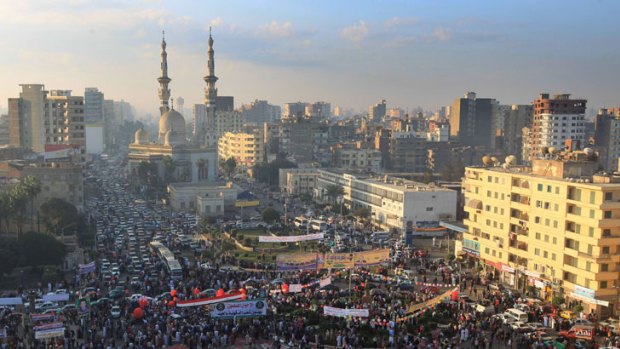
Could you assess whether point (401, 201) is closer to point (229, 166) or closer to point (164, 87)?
point (229, 166)

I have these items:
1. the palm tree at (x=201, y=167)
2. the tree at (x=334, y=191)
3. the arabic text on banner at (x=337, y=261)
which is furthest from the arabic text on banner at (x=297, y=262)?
the palm tree at (x=201, y=167)

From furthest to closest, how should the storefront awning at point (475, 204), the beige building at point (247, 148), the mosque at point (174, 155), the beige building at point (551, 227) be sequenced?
the beige building at point (247, 148) < the mosque at point (174, 155) < the storefront awning at point (475, 204) < the beige building at point (551, 227)

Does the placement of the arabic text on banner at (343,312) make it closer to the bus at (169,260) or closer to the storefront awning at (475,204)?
the bus at (169,260)

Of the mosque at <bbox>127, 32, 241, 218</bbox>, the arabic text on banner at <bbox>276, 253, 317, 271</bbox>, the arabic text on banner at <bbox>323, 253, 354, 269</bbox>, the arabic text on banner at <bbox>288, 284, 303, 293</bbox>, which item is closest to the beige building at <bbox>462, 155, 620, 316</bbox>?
the arabic text on banner at <bbox>323, 253, 354, 269</bbox>

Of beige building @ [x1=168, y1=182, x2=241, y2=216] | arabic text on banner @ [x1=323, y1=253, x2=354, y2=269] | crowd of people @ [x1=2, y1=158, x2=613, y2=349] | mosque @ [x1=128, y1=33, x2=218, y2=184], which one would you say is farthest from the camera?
mosque @ [x1=128, y1=33, x2=218, y2=184]

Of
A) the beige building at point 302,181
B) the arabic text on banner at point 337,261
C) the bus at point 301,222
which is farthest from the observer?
the beige building at point 302,181

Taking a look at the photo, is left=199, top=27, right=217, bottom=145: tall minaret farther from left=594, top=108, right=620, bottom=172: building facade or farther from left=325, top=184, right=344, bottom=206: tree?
left=594, top=108, right=620, bottom=172: building facade

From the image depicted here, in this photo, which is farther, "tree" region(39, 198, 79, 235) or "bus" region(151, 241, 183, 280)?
"tree" region(39, 198, 79, 235)
